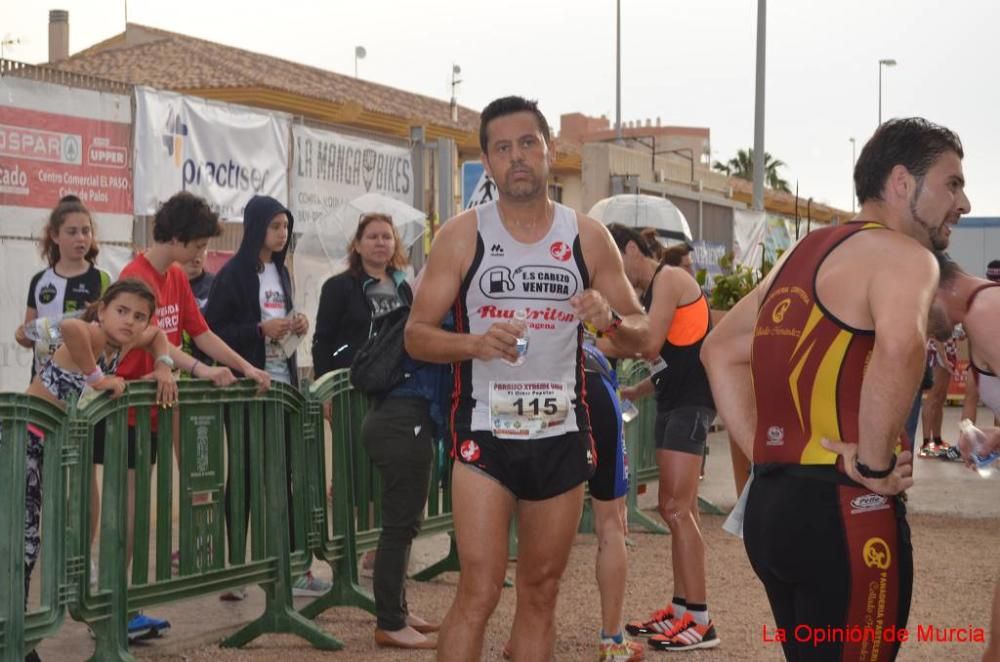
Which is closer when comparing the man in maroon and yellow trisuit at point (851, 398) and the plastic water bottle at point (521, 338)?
the man in maroon and yellow trisuit at point (851, 398)

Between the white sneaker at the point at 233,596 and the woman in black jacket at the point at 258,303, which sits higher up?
the woman in black jacket at the point at 258,303

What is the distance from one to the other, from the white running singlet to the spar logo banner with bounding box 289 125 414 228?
8.34m

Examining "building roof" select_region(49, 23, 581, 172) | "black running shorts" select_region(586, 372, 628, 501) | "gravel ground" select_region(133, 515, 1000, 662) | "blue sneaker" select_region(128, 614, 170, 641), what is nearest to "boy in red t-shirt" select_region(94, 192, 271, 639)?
"blue sneaker" select_region(128, 614, 170, 641)

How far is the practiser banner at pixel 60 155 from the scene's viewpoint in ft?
32.6

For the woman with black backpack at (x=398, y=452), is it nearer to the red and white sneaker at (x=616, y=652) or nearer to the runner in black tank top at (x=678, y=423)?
the red and white sneaker at (x=616, y=652)

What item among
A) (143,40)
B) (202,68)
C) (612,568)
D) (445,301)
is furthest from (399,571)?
(143,40)

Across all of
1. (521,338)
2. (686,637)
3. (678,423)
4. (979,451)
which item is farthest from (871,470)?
(678,423)

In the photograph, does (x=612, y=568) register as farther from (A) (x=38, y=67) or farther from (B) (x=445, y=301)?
(A) (x=38, y=67)

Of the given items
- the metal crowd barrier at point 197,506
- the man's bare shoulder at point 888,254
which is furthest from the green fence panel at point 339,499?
the man's bare shoulder at point 888,254

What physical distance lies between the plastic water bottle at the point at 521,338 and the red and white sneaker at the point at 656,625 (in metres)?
2.84

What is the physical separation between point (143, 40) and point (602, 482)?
116ft

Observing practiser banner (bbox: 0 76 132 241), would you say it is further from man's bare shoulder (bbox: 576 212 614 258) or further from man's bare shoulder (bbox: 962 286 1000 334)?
man's bare shoulder (bbox: 962 286 1000 334)

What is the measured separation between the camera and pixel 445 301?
4887 millimetres

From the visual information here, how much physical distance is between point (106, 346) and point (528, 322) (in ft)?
8.57
